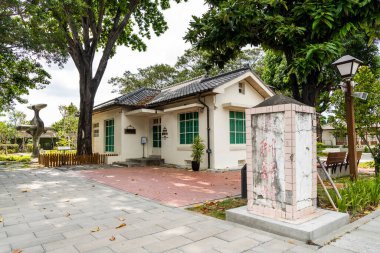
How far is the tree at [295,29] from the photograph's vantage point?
4.65 metres

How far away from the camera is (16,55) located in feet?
41.4

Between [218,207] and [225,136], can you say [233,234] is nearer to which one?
[218,207]

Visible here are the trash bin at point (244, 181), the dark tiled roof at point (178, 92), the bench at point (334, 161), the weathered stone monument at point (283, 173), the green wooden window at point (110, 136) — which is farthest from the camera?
the green wooden window at point (110, 136)

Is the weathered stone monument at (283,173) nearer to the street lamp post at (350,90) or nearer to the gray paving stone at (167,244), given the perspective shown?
the gray paving stone at (167,244)

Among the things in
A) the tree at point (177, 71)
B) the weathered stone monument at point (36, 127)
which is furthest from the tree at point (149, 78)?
the weathered stone monument at point (36, 127)

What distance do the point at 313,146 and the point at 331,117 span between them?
10.1 m

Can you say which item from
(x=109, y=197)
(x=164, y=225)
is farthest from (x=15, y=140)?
(x=164, y=225)

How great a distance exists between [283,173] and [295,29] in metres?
2.93

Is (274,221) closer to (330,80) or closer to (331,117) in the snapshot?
(331,117)

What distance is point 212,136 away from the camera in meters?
11.4

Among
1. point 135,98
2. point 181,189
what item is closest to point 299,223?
point 181,189

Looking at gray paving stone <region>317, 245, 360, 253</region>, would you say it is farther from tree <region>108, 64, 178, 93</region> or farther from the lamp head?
tree <region>108, 64, 178, 93</region>

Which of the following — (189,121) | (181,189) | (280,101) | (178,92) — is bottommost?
(181,189)

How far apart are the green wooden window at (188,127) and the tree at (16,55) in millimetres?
7430
